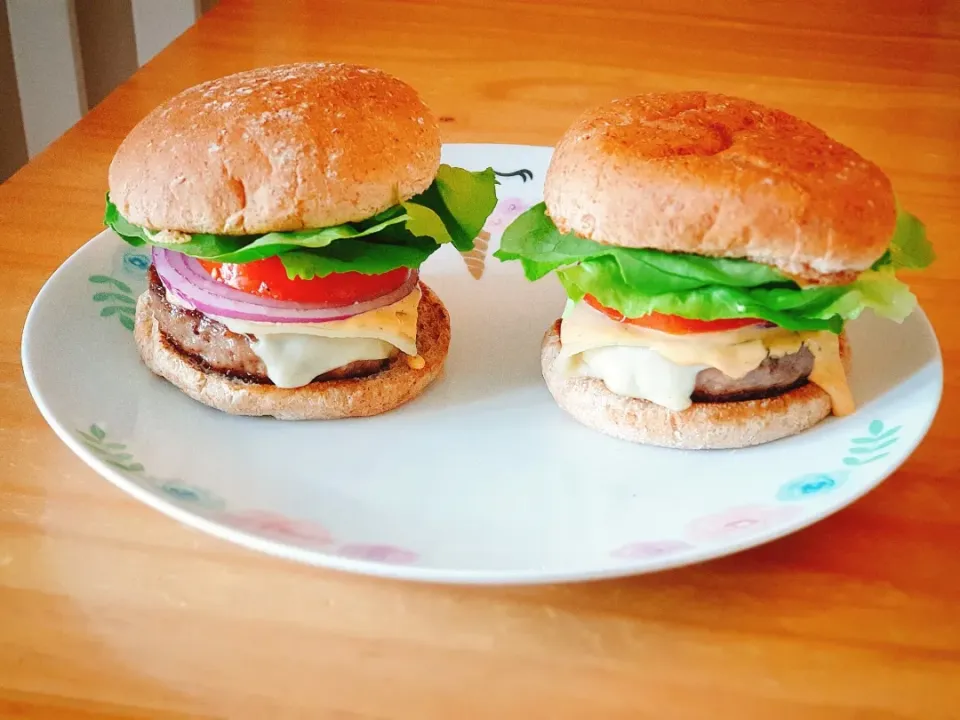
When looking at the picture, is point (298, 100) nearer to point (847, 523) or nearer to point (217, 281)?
point (217, 281)

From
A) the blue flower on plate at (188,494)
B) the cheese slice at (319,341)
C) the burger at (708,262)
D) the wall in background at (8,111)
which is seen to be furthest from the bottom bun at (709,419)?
the wall in background at (8,111)

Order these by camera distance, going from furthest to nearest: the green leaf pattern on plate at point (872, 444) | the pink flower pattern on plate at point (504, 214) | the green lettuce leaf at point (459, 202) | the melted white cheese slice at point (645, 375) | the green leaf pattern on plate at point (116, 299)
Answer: the pink flower pattern on plate at point (504, 214) → the green leaf pattern on plate at point (116, 299) → the green lettuce leaf at point (459, 202) → the melted white cheese slice at point (645, 375) → the green leaf pattern on plate at point (872, 444)

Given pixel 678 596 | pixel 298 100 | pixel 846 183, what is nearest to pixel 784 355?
pixel 846 183

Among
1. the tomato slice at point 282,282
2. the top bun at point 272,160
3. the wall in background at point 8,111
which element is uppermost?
the top bun at point 272,160

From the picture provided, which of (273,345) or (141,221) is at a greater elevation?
(141,221)

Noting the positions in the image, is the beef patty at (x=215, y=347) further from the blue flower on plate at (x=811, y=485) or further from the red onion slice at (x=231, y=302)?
the blue flower on plate at (x=811, y=485)

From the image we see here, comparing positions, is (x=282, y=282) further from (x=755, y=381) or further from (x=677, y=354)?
(x=755, y=381)

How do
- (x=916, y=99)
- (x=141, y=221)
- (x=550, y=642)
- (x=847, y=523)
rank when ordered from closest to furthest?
(x=550, y=642)
(x=847, y=523)
(x=141, y=221)
(x=916, y=99)

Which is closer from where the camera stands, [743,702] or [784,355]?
[743,702]
